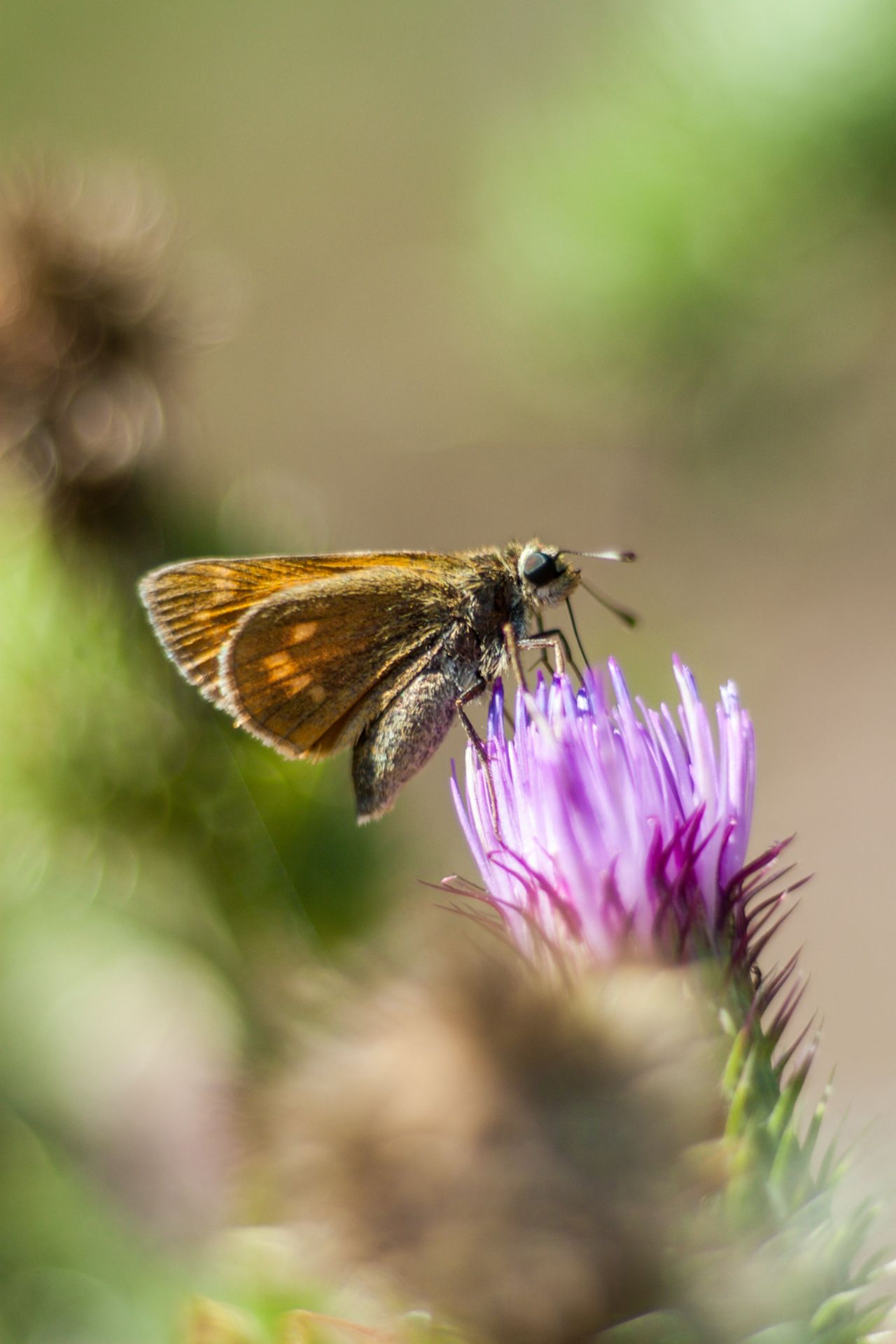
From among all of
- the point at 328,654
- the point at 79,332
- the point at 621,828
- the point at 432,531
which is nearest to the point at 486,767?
the point at 621,828

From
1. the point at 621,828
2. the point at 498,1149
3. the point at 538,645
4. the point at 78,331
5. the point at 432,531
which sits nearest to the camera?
the point at 498,1149

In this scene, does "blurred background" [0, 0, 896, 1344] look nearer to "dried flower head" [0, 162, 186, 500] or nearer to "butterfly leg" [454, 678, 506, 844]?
"dried flower head" [0, 162, 186, 500]

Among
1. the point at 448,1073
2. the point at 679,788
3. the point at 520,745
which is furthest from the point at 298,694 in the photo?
the point at 448,1073

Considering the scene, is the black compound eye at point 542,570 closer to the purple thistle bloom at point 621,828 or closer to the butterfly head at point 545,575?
the butterfly head at point 545,575

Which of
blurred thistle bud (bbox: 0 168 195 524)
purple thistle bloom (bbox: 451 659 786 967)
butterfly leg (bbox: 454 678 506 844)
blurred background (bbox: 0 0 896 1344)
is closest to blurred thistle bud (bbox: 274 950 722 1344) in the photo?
blurred background (bbox: 0 0 896 1344)

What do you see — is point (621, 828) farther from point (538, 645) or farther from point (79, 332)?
point (79, 332)

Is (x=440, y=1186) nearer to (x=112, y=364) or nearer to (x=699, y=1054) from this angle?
(x=699, y=1054)

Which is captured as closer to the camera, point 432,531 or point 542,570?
point 542,570
